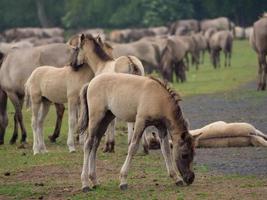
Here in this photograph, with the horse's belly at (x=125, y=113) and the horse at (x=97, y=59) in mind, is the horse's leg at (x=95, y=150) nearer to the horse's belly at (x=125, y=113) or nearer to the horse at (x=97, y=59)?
the horse's belly at (x=125, y=113)

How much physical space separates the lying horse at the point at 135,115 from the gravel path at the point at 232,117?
1.62 meters

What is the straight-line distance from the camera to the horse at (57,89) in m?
19.2

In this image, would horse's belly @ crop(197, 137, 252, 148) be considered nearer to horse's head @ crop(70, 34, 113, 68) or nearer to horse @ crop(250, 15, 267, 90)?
horse's head @ crop(70, 34, 113, 68)

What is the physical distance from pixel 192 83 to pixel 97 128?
26480 millimetres

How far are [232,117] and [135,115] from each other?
10495mm

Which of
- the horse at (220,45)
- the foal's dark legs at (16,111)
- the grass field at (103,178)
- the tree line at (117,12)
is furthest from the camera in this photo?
the tree line at (117,12)

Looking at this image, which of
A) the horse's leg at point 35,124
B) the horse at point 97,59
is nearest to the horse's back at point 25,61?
the horse's leg at point 35,124

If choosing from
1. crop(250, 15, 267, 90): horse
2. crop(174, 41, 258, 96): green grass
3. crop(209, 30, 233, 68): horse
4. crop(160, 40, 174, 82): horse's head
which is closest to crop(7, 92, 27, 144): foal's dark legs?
crop(250, 15, 267, 90): horse

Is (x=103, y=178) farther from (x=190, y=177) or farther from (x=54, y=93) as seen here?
(x=54, y=93)

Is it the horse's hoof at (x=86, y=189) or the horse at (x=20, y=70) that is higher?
the horse at (x=20, y=70)

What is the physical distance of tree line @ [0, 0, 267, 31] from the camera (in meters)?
96.8

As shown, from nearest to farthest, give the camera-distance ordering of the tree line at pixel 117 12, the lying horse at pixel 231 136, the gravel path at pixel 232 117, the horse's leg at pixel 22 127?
the gravel path at pixel 232 117, the lying horse at pixel 231 136, the horse's leg at pixel 22 127, the tree line at pixel 117 12

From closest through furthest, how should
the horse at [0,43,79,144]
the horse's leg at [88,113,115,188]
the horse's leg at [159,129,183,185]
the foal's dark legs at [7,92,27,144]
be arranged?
the horse's leg at [159,129,183,185], the horse's leg at [88,113,115,188], the foal's dark legs at [7,92,27,144], the horse at [0,43,79,144]

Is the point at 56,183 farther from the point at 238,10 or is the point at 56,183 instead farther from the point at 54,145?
the point at 238,10
